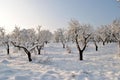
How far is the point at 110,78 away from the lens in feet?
55.6

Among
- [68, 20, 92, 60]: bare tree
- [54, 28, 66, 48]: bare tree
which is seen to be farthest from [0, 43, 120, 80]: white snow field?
[54, 28, 66, 48]: bare tree

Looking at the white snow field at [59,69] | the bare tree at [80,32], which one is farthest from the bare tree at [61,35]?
the white snow field at [59,69]

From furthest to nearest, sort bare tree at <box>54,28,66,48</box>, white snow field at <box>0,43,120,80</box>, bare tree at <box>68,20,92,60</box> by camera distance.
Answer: bare tree at <box>54,28,66,48</box>
bare tree at <box>68,20,92,60</box>
white snow field at <box>0,43,120,80</box>

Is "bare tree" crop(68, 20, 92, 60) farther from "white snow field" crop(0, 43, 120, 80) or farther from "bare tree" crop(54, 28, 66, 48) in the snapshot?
"bare tree" crop(54, 28, 66, 48)

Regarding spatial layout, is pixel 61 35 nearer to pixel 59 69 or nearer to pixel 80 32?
pixel 80 32

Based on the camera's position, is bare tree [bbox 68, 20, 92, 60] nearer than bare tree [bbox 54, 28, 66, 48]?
Yes

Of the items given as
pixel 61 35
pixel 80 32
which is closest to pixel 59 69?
pixel 80 32

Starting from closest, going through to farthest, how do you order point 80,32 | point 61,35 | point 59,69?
point 59,69
point 80,32
point 61,35

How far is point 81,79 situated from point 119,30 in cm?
3249

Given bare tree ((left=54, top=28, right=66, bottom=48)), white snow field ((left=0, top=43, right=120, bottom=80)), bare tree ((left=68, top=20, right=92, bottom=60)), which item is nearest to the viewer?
→ white snow field ((left=0, top=43, right=120, bottom=80))

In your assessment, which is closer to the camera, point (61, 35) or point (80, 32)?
point (80, 32)

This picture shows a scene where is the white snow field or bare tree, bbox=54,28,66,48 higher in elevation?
bare tree, bbox=54,28,66,48

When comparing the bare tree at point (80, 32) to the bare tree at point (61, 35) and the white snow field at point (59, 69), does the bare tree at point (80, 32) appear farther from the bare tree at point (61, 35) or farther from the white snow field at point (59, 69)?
the bare tree at point (61, 35)

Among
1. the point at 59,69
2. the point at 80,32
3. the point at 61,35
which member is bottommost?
the point at 59,69
